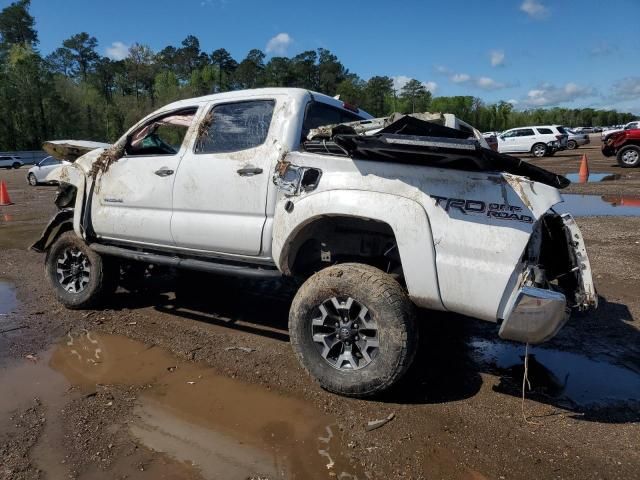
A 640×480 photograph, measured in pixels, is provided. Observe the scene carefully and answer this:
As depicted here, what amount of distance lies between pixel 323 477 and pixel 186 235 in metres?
2.43

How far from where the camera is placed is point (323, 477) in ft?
8.94

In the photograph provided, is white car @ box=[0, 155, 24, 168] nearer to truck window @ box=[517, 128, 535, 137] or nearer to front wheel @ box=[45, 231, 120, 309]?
truck window @ box=[517, 128, 535, 137]

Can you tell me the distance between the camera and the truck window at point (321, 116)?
13.6ft

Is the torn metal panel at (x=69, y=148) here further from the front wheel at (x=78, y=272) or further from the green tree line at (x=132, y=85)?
the green tree line at (x=132, y=85)

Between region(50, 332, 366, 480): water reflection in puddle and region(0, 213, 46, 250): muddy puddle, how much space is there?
5812 mm

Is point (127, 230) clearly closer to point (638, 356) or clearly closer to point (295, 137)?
point (295, 137)

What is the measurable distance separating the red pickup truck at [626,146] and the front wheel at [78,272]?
20861 mm

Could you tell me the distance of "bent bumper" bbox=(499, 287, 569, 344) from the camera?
2.90 metres

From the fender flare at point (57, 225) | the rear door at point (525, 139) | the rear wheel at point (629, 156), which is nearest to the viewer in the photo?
the fender flare at point (57, 225)

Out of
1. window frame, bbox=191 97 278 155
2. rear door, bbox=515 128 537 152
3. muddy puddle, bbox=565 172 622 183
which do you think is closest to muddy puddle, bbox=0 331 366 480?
window frame, bbox=191 97 278 155

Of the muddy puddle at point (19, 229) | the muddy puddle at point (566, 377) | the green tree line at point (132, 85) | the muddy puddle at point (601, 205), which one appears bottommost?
the muddy puddle at point (566, 377)

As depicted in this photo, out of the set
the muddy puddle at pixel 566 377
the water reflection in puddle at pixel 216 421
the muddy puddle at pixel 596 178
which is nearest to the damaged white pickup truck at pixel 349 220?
the water reflection in puddle at pixel 216 421

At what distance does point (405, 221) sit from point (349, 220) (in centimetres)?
55

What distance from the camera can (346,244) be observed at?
393cm
